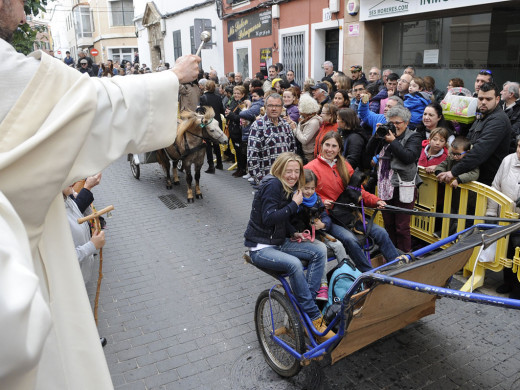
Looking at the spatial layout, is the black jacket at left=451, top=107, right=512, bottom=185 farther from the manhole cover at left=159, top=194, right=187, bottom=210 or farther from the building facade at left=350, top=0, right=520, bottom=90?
the manhole cover at left=159, top=194, right=187, bottom=210

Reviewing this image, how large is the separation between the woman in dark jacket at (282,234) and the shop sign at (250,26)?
13267mm

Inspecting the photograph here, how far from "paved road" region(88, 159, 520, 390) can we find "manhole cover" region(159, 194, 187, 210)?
5.88 ft

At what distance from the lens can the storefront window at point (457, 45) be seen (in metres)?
9.20

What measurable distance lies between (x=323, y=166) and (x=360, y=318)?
2.28 m

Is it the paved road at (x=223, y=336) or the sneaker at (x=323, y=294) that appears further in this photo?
the sneaker at (x=323, y=294)

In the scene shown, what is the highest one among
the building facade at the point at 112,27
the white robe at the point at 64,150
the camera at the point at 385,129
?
the building facade at the point at 112,27

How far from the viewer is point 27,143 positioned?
1.01 meters

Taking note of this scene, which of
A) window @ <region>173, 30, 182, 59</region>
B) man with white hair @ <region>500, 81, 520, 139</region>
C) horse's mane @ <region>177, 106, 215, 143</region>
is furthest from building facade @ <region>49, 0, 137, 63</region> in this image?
man with white hair @ <region>500, 81, 520, 139</region>

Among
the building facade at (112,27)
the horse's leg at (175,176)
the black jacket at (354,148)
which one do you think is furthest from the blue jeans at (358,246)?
the building facade at (112,27)

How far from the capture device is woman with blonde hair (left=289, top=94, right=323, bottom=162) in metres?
7.23

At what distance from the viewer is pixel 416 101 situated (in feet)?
23.7

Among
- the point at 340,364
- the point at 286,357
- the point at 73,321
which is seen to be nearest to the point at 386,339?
the point at 340,364

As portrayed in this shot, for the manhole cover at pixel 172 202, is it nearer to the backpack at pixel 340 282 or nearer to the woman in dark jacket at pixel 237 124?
the woman in dark jacket at pixel 237 124

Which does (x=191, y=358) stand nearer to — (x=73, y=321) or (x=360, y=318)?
(x=360, y=318)
